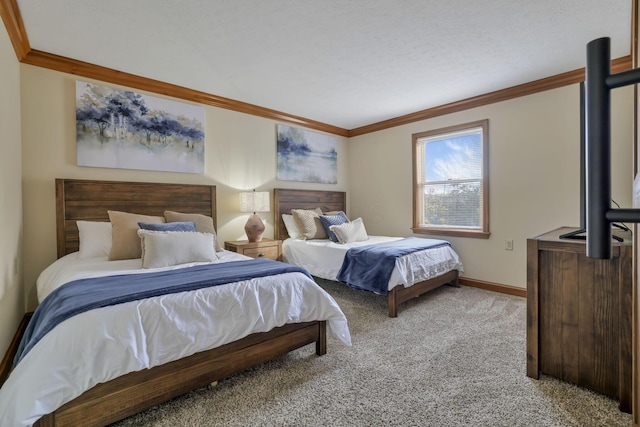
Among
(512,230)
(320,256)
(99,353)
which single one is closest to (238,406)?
(99,353)

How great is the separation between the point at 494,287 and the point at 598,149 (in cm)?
368

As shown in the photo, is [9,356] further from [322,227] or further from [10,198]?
[322,227]

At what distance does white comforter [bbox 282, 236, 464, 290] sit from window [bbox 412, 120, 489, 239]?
486 millimetres

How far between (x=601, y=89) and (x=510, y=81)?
11.3ft

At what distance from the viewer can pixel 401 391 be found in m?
1.77

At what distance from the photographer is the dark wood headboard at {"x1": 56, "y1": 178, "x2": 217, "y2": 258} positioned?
2799mm

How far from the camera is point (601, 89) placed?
0.48 meters

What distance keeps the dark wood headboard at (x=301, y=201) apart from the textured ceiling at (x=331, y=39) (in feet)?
4.89

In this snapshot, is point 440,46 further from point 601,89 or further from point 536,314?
point 601,89

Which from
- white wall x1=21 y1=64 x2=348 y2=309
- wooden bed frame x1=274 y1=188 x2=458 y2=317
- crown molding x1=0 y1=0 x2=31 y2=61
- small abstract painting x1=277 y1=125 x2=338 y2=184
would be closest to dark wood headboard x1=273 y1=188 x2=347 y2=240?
wooden bed frame x1=274 y1=188 x2=458 y2=317

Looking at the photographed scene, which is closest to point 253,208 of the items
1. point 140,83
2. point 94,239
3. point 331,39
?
point 94,239

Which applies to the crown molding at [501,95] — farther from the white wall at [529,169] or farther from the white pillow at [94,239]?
the white pillow at [94,239]

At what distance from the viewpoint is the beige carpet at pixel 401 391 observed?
5.05 feet

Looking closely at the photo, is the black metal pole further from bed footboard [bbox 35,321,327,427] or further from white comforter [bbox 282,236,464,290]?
white comforter [bbox 282,236,464,290]
